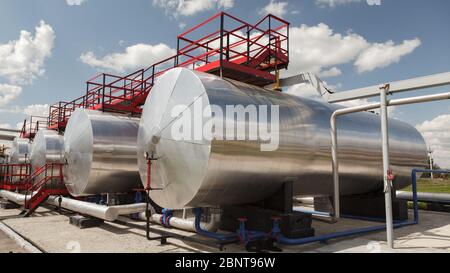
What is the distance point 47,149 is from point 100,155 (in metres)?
5.52

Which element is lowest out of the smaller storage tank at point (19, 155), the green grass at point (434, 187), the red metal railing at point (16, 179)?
the green grass at point (434, 187)

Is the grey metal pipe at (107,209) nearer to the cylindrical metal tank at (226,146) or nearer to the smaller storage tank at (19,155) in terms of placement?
the cylindrical metal tank at (226,146)

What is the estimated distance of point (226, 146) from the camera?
6.48 m

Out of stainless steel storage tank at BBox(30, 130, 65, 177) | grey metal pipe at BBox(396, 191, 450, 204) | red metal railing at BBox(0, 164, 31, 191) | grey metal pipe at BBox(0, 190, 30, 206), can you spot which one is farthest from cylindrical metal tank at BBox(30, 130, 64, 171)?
grey metal pipe at BBox(396, 191, 450, 204)

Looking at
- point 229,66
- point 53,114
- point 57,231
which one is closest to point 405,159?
point 229,66

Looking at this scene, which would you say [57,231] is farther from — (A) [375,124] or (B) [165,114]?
(A) [375,124]

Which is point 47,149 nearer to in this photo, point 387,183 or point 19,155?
point 19,155

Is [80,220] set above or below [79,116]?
below

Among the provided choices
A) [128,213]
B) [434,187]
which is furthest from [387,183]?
[434,187]

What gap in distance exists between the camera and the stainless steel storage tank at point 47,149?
1509cm

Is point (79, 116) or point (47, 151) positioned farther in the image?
point (47, 151)

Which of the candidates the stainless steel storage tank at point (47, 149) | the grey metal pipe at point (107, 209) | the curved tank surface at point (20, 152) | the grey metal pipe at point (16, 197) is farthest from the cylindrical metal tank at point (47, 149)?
the grey metal pipe at point (107, 209)

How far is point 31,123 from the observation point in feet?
71.5

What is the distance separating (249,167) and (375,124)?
217 inches
